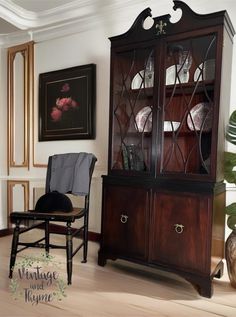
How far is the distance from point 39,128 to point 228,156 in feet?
6.98

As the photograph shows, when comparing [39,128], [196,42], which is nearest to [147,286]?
[196,42]

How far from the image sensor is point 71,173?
233cm

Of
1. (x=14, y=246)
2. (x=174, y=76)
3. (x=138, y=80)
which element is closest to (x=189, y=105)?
(x=174, y=76)

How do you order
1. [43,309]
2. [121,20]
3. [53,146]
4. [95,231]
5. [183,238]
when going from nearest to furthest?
[43,309] < [183,238] < [121,20] < [95,231] < [53,146]

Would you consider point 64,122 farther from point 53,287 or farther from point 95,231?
point 53,287

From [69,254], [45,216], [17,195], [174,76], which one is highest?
[174,76]

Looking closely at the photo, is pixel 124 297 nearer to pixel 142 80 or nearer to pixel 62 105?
pixel 142 80

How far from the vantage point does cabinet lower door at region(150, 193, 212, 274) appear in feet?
5.74

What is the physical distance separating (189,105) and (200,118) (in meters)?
0.13

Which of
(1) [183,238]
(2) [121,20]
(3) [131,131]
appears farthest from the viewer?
(2) [121,20]

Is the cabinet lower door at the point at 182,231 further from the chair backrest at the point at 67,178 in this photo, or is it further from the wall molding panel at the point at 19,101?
the wall molding panel at the point at 19,101

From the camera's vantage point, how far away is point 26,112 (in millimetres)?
3160

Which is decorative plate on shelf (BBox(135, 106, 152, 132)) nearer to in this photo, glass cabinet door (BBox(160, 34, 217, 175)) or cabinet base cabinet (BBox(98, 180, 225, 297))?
glass cabinet door (BBox(160, 34, 217, 175))

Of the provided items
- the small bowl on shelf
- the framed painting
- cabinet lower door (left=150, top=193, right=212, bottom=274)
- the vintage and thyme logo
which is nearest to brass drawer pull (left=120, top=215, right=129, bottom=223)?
cabinet lower door (left=150, top=193, right=212, bottom=274)
